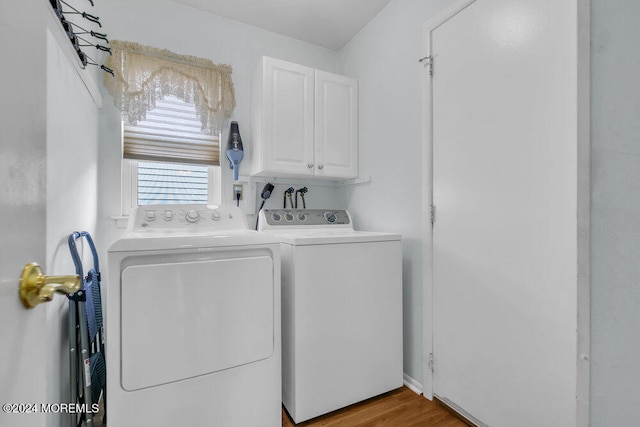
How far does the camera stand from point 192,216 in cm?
172

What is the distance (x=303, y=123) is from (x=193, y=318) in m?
1.58

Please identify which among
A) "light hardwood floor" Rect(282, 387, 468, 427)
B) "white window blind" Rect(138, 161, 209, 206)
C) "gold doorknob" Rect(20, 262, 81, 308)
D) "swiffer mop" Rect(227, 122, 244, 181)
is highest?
"swiffer mop" Rect(227, 122, 244, 181)

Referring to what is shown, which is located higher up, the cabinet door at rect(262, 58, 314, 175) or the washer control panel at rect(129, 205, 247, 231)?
the cabinet door at rect(262, 58, 314, 175)

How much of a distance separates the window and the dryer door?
1.09 metres

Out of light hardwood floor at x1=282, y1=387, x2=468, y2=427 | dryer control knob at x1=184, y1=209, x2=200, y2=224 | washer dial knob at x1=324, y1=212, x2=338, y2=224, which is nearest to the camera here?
light hardwood floor at x1=282, y1=387, x2=468, y2=427

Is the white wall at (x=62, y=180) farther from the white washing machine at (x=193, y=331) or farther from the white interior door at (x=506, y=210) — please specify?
the white interior door at (x=506, y=210)

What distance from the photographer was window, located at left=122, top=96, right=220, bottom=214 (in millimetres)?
2068

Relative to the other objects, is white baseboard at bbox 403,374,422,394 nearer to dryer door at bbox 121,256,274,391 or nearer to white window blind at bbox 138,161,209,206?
dryer door at bbox 121,256,274,391

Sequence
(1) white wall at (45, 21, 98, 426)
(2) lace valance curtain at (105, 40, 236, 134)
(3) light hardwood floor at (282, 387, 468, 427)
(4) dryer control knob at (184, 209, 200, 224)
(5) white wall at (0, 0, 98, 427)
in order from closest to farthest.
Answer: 1. (5) white wall at (0, 0, 98, 427)
2. (1) white wall at (45, 21, 98, 426)
3. (3) light hardwood floor at (282, 387, 468, 427)
4. (4) dryer control knob at (184, 209, 200, 224)
5. (2) lace valance curtain at (105, 40, 236, 134)

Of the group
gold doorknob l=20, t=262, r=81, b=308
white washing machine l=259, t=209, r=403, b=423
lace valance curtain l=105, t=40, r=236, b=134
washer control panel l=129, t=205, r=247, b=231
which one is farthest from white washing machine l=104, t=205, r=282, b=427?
lace valance curtain l=105, t=40, r=236, b=134

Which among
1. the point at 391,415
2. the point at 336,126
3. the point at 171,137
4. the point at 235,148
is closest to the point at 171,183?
the point at 171,137

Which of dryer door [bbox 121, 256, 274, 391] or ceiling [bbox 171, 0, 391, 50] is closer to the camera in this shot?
dryer door [bbox 121, 256, 274, 391]
